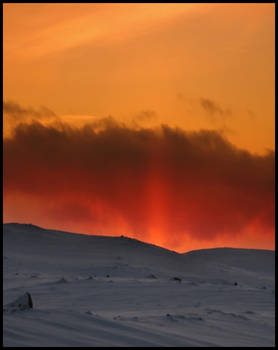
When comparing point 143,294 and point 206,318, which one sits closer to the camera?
point 206,318

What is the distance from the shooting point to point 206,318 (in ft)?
44.0

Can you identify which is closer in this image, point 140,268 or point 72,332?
point 72,332

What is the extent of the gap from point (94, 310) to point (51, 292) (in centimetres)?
231

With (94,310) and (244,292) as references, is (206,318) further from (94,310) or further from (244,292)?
(244,292)

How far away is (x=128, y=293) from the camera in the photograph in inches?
653

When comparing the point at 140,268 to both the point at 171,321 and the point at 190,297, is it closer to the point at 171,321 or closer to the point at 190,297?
the point at 190,297

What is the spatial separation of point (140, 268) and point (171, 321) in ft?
27.2

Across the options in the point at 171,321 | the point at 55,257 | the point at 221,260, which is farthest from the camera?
the point at 221,260

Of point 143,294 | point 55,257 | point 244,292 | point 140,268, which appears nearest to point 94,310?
point 143,294

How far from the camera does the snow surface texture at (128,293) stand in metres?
11.0

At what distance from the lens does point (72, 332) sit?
420 inches

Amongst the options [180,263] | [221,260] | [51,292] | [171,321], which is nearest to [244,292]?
[51,292]

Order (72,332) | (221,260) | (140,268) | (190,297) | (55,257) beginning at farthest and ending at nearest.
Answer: (221,260)
(55,257)
(140,268)
(190,297)
(72,332)

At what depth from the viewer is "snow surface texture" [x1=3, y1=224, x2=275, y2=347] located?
1098 centimetres
